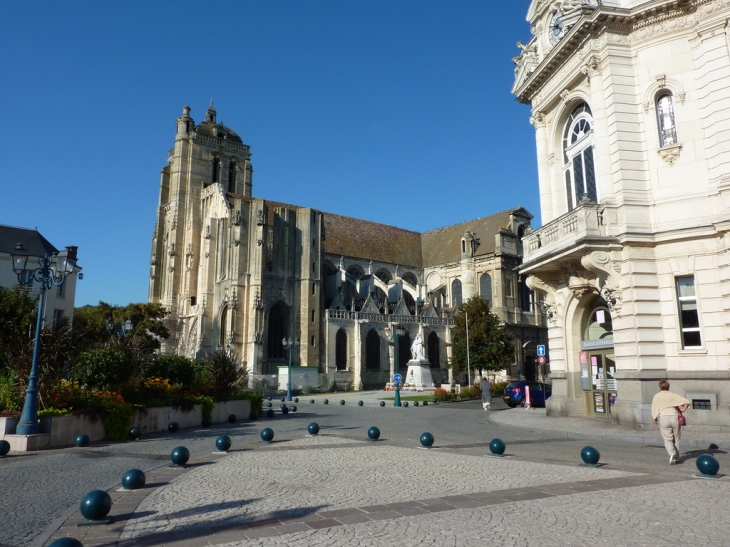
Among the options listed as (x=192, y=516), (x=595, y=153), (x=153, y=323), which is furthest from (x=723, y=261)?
(x=153, y=323)

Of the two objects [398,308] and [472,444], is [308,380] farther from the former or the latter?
[472,444]

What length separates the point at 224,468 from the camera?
9102mm

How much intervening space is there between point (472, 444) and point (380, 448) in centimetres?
234

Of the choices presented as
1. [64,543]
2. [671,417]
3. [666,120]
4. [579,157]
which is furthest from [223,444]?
[666,120]

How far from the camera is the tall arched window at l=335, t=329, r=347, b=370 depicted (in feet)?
161

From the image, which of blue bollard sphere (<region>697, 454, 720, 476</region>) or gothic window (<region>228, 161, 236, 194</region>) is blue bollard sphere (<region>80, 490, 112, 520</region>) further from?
gothic window (<region>228, 161, 236, 194</region>)

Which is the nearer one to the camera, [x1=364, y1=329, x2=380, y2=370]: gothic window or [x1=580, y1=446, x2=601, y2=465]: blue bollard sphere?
[x1=580, y1=446, x2=601, y2=465]: blue bollard sphere

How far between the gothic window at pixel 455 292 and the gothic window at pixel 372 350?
12882 mm

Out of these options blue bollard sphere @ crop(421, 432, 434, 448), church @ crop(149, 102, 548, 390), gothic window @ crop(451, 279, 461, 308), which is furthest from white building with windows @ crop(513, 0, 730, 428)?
gothic window @ crop(451, 279, 461, 308)

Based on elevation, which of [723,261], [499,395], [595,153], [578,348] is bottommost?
[499,395]

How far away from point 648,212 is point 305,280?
3638 centimetres

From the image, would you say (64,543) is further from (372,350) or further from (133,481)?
(372,350)

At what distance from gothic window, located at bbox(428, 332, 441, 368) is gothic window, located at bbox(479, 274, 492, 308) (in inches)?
283

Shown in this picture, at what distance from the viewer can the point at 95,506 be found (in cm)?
566
